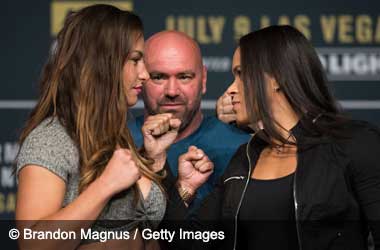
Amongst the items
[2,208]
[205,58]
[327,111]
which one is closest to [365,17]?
[205,58]

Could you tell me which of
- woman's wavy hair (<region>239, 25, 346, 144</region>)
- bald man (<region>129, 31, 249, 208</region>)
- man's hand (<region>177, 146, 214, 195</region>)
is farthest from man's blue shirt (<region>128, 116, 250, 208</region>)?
woman's wavy hair (<region>239, 25, 346, 144</region>)

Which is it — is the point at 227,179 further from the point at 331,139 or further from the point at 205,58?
the point at 205,58

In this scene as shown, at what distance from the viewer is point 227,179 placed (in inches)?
96.4

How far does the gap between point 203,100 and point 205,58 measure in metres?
0.19

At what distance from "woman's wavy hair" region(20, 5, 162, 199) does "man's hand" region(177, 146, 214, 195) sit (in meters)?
0.30

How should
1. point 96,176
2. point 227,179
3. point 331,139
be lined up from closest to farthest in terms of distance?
1. point 96,176
2. point 331,139
3. point 227,179

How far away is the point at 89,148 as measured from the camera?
7.08 feet

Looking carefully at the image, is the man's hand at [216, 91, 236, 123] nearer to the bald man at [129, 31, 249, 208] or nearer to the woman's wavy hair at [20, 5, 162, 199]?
the bald man at [129, 31, 249, 208]

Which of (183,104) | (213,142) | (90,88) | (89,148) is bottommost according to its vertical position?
(213,142)

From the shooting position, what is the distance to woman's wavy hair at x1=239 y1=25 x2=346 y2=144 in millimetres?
2344

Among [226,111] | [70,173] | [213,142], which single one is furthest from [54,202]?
[226,111]

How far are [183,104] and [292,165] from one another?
2.80 ft

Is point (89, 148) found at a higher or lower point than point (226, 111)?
higher

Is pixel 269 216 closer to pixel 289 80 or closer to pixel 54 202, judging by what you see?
pixel 289 80
